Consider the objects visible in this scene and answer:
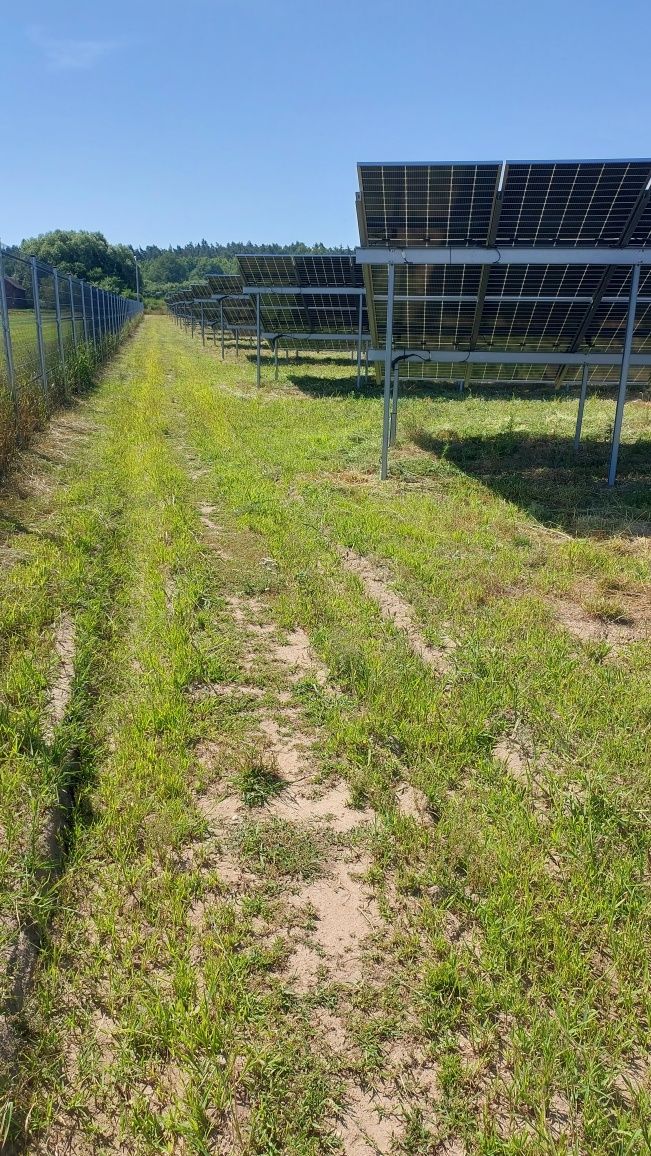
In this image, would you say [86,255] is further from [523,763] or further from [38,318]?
[523,763]

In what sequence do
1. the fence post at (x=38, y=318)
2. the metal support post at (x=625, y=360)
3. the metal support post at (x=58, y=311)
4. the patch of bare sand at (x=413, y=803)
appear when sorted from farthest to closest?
the metal support post at (x=58, y=311) → the fence post at (x=38, y=318) → the metal support post at (x=625, y=360) → the patch of bare sand at (x=413, y=803)

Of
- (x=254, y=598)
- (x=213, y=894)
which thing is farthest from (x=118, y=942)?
(x=254, y=598)

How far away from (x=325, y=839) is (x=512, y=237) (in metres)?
8.28

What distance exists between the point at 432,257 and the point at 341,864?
7.59m

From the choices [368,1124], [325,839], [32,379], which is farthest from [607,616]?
[32,379]

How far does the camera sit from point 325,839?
3.14 meters

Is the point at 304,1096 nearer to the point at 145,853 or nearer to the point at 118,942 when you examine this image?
the point at 118,942

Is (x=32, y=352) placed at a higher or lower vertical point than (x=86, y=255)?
lower

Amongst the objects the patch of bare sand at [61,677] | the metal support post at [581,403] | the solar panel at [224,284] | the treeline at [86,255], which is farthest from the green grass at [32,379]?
the treeline at [86,255]

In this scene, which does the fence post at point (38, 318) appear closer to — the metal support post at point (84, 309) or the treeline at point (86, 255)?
the metal support post at point (84, 309)

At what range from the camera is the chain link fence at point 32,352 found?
8.77 meters

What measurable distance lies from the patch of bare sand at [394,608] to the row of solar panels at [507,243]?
452 centimetres

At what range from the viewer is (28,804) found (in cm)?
316

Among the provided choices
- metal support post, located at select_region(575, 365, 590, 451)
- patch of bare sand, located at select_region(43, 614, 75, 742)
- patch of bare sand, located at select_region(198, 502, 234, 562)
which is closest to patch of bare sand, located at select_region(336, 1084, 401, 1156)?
patch of bare sand, located at select_region(43, 614, 75, 742)
